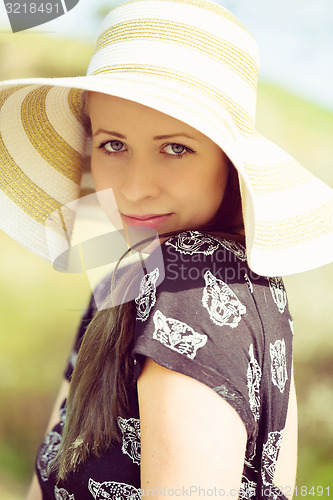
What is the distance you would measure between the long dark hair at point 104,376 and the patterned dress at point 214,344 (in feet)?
0.09

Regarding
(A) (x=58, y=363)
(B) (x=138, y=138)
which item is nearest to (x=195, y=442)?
(B) (x=138, y=138)

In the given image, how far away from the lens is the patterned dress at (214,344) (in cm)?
86

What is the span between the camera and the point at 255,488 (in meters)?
1.11

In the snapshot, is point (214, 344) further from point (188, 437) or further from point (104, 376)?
point (104, 376)

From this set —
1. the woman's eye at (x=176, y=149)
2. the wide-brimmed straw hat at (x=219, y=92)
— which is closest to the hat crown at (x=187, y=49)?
the wide-brimmed straw hat at (x=219, y=92)

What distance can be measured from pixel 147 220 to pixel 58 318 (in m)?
1.89

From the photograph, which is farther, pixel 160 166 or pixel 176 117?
pixel 160 166

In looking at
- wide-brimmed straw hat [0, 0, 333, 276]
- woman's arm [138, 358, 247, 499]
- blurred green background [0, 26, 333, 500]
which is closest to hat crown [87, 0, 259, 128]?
wide-brimmed straw hat [0, 0, 333, 276]

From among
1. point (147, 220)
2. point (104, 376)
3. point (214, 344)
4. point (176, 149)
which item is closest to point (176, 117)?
point (176, 149)

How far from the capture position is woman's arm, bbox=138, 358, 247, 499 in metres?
0.81

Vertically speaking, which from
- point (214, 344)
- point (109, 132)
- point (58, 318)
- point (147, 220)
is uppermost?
point (58, 318)

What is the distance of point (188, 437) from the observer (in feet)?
2.68

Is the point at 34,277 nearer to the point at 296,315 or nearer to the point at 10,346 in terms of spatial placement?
the point at 10,346

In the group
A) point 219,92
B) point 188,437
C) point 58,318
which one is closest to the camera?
point 188,437
